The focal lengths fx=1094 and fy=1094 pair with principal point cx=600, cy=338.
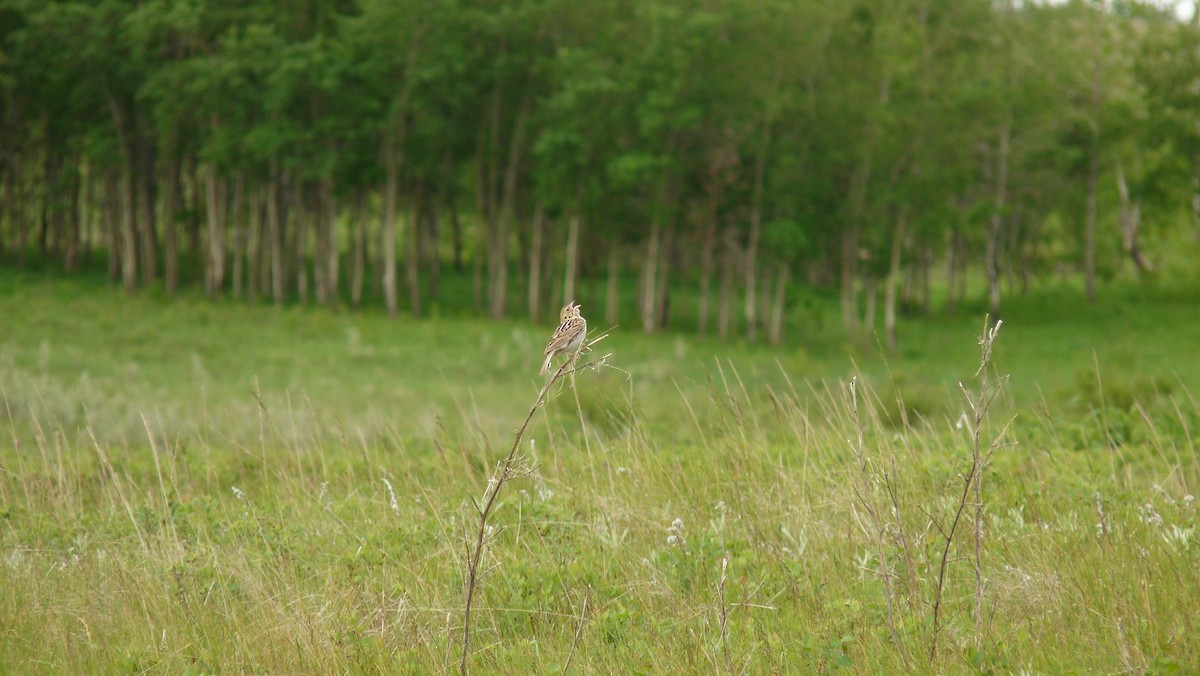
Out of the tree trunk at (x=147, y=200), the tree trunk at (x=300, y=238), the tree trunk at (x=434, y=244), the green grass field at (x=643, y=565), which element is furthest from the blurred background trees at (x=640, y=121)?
the green grass field at (x=643, y=565)

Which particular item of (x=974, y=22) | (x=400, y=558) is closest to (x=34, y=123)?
(x=974, y=22)

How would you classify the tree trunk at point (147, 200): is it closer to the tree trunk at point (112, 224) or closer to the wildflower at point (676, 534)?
the tree trunk at point (112, 224)

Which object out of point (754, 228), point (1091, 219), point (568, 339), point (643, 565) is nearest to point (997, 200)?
point (1091, 219)

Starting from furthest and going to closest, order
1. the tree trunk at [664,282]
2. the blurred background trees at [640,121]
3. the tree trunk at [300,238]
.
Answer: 1. the tree trunk at [300,238]
2. the tree trunk at [664,282]
3. the blurred background trees at [640,121]

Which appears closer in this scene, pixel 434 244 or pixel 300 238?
pixel 434 244

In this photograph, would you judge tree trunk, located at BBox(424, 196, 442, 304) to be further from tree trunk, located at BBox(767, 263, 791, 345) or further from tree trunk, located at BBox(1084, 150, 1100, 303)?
tree trunk, located at BBox(1084, 150, 1100, 303)

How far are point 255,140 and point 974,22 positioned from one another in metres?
28.2

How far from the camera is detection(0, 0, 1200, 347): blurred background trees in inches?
A: 1400

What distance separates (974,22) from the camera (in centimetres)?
4397

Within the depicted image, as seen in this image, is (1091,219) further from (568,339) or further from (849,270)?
(568,339)

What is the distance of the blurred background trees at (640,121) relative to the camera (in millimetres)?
35562

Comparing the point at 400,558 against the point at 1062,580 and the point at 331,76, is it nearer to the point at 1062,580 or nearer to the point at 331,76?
the point at 1062,580

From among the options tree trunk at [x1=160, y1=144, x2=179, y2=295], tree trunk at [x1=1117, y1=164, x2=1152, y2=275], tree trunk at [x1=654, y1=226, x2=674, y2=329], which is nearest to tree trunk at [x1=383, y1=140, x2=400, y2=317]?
tree trunk at [x1=160, y1=144, x2=179, y2=295]

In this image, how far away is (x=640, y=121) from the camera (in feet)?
120
